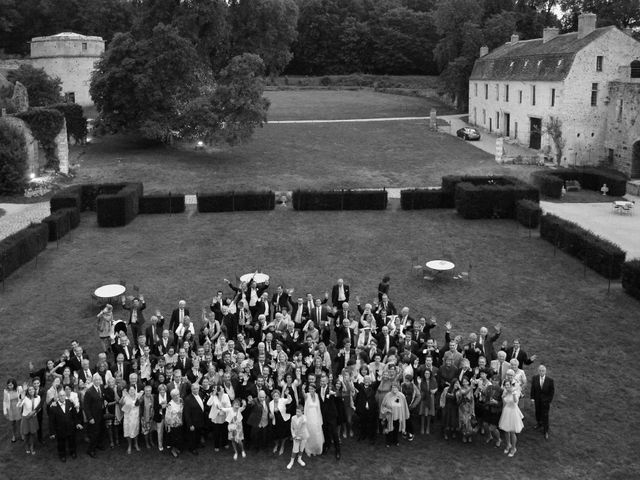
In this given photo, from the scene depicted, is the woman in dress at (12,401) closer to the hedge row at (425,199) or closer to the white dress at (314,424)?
the white dress at (314,424)

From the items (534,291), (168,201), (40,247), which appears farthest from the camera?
(168,201)

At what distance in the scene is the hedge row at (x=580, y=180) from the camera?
35.8 m

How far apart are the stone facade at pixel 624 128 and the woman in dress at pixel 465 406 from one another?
1403 inches

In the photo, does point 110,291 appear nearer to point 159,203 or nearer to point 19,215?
point 159,203

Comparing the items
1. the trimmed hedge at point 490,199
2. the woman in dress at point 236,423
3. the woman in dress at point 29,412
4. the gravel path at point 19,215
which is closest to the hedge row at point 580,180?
the trimmed hedge at point 490,199

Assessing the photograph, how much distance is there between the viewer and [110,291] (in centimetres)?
1984

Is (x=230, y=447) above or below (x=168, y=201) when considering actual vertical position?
below

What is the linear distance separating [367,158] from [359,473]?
3632cm

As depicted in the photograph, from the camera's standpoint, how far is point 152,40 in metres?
44.5

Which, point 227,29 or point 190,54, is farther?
point 227,29

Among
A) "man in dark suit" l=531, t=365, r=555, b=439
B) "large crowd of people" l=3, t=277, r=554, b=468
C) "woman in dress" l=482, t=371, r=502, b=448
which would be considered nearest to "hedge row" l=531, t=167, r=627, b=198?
"large crowd of people" l=3, t=277, r=554, b=468

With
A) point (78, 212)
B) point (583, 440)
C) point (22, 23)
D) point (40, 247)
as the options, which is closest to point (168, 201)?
point (78, 212)

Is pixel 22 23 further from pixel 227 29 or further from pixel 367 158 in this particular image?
pixel 367 158

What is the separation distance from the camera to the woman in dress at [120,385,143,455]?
11961 mm
